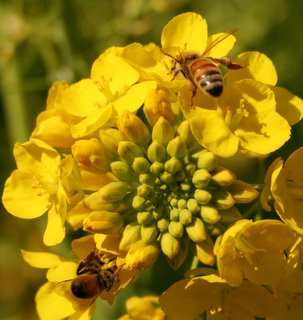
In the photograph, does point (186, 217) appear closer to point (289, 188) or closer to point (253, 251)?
point (253, 251)

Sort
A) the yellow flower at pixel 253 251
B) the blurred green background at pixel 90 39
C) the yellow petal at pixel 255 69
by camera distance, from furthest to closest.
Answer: the blurred green background at pixel 90 39
the yellow petal at pixel 255 69
the yellow flower at pixel 253 251

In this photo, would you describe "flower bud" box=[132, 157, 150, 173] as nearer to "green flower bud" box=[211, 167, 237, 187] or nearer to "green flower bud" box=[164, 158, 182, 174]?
"green flower bud" box=[164, 158, 182, 174]

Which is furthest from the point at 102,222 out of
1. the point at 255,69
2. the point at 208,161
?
the point at 255,69

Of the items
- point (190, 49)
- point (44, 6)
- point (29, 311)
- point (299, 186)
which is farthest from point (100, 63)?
point (29, 311)

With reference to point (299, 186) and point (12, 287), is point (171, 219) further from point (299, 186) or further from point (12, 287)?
point (12, 287)

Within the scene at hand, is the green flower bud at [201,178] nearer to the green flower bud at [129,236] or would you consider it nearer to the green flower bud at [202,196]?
the green flower bud at [202,196]

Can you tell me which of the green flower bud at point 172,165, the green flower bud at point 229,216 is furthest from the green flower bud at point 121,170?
the green flower bud at point 229,216
